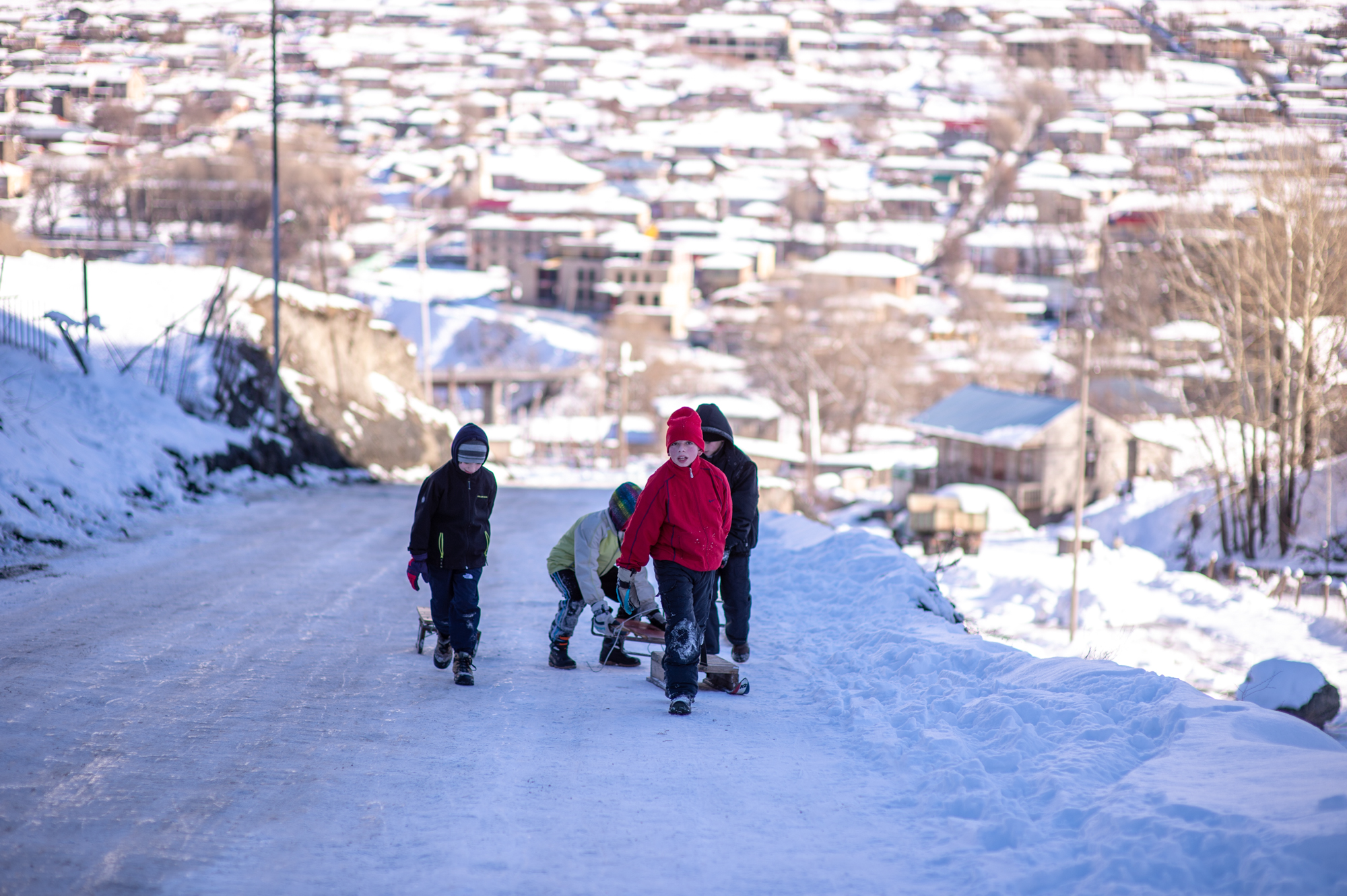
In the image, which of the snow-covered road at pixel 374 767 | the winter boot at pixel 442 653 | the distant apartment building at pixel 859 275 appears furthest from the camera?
the distant apartment building at pixel 859 275

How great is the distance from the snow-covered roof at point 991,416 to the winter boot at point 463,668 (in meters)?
37.3

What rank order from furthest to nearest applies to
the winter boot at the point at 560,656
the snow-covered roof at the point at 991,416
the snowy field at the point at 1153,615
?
the snow-covered roof at the point at 991,416, the snowy field at the point at 1153,615, the winter boot at the point at 560,656

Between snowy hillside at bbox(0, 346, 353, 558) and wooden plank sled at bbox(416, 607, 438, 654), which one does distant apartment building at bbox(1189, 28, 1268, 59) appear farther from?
wooden plank sled at bbox(416, 607, 438, 654)

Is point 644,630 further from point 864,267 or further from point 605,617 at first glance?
point 864,267

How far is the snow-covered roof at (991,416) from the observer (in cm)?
4184

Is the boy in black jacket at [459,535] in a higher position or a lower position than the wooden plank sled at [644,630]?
higher

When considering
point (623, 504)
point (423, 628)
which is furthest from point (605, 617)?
point (423, 628)

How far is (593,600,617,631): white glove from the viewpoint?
7.03m

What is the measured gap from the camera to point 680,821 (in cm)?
457

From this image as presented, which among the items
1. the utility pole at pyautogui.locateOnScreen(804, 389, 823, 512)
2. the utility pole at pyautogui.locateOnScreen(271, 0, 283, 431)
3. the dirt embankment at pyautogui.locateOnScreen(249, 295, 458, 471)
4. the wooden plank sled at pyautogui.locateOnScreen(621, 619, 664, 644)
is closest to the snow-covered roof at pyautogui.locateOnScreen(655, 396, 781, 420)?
the utility pole at pyautogui.locateOnScreen(804, 389, 823, 512)

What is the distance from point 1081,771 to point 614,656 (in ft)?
10.9

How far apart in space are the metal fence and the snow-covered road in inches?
321

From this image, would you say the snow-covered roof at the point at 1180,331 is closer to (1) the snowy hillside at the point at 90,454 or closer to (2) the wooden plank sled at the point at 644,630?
(1) the snowy hillside at the point at 90,454

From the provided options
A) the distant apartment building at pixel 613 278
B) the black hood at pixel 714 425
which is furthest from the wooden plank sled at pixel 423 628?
the distant apartment building at pixel 613 278
